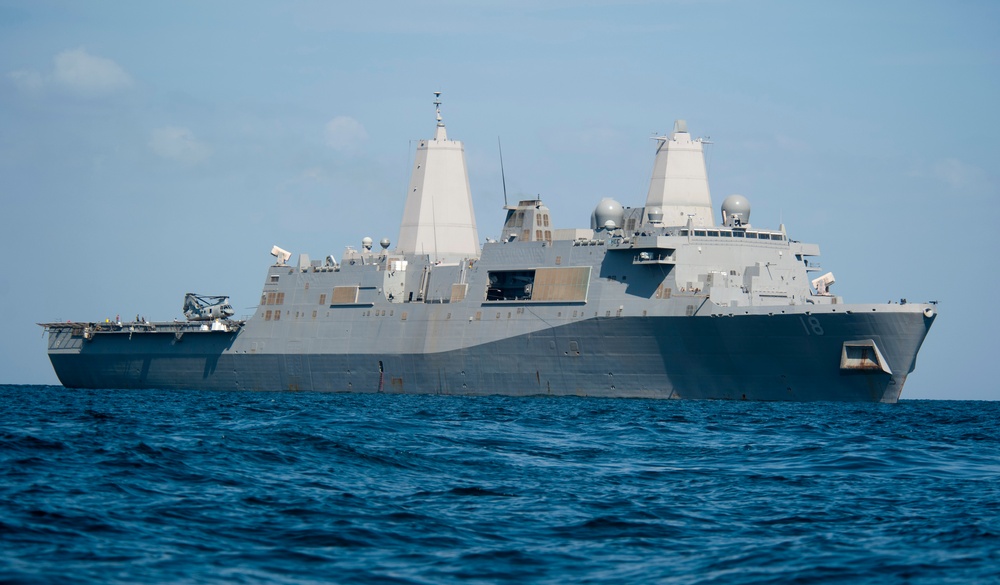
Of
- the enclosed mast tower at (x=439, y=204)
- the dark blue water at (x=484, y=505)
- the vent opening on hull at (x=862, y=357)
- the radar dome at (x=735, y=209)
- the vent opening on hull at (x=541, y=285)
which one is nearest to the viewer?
the dark blue water at (x=484, y=505)

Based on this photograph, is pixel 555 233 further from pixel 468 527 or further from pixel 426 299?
pixel 468 527

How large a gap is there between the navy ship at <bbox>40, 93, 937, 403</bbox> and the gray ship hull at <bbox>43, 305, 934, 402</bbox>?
55 millimetres

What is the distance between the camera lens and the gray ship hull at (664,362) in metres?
39.5

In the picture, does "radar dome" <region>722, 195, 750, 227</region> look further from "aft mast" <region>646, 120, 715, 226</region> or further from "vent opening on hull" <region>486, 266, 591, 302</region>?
"vent opening on hull" <region>486, 266, 591, 302</region>

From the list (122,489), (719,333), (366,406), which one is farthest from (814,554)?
(719,333)

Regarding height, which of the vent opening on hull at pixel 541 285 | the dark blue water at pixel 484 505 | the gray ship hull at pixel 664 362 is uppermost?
the vent opening on hull at pixel 541 285

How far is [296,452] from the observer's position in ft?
67.4

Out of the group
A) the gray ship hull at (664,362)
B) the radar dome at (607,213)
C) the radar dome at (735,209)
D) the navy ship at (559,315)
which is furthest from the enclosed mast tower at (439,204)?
the radar dome at (735,209)

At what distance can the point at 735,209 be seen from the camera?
4684 cm

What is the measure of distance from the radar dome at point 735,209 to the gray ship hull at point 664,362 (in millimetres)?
6831

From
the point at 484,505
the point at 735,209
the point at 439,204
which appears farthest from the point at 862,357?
the point at 484,505

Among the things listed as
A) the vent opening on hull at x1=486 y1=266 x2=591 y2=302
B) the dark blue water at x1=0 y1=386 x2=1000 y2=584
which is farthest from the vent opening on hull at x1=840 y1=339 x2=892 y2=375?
the dark blue water at x1=0 y1=386 x2=1000 y2=584

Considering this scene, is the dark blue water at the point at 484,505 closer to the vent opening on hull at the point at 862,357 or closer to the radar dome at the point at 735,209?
the vent opening on hull at the point at 862,357

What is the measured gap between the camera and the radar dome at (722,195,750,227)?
4675 cm
